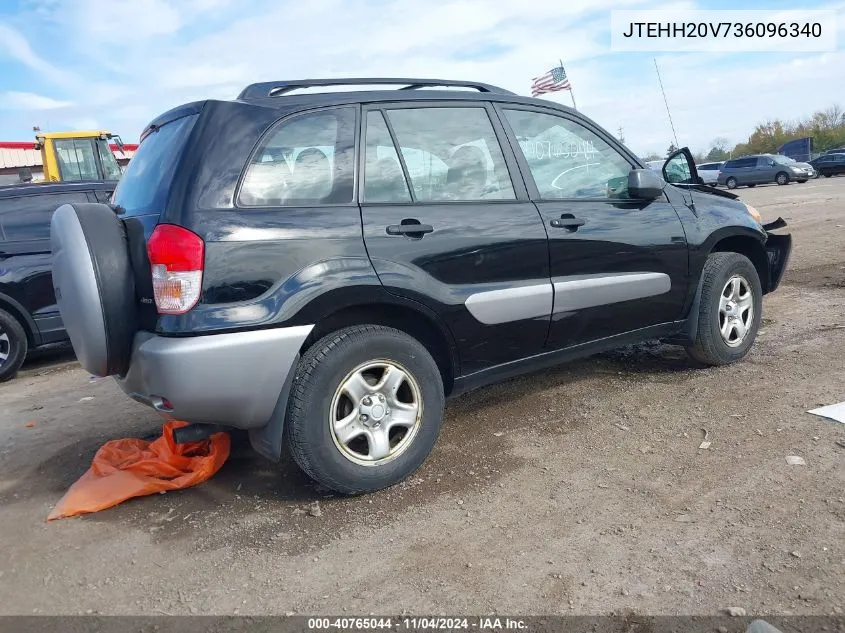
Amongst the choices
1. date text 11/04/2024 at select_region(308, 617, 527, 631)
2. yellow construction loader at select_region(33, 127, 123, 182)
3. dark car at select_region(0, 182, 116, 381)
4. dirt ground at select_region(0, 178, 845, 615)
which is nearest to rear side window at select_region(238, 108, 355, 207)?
dirt ground at select_region(0, 178, 845, 615)

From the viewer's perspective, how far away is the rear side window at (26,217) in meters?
6.49

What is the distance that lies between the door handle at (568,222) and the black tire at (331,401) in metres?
1.07

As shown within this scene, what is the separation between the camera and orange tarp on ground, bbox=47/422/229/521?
3299 millimetres

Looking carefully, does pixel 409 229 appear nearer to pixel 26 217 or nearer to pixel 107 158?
pixel 26 217

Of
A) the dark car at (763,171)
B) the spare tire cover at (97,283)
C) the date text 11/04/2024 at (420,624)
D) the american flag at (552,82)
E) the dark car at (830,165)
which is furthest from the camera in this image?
the dark car at (830,165)

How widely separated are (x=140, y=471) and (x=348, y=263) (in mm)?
1573

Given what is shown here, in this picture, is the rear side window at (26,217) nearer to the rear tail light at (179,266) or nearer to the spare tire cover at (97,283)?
the spare tire cover at (97,283)

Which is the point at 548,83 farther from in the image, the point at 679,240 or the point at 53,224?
the point at 53,224

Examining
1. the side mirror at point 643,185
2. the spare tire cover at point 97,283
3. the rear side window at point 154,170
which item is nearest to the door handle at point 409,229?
the rear side window at point 154,170

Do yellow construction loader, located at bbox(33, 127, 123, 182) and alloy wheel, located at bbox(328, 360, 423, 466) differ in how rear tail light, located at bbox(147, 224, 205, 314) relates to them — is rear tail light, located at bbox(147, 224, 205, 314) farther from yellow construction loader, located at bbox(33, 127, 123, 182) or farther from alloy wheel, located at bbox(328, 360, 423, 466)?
yellow construction loader, located at bbox(33, 127, 123, 182)

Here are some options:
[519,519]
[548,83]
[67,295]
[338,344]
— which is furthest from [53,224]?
[548,83]

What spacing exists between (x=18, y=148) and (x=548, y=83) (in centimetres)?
2601

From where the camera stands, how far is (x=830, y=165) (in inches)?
1312

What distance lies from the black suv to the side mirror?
0.01 meters
